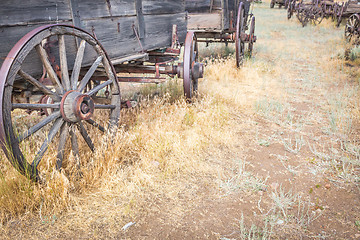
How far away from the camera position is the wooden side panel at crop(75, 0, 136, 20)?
2697 millimetres

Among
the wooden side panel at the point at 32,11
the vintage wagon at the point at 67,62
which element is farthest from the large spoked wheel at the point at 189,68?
the wooden side panel at the point at 32,11

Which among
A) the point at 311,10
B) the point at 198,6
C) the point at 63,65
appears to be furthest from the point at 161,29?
the point at 311,10

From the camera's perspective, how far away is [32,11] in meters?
2.22

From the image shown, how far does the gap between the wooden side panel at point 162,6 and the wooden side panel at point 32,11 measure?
1276 millimetres

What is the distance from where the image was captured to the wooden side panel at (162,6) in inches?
140

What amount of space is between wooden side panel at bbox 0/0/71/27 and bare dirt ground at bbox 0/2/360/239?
1.30 m

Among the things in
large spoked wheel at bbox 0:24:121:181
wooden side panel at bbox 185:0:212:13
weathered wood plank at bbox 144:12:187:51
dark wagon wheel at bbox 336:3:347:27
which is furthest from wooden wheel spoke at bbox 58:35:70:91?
dark wagon wheel at bbox 336:3:347:27

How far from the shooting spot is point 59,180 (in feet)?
7.31

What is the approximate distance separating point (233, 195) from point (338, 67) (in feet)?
21.1

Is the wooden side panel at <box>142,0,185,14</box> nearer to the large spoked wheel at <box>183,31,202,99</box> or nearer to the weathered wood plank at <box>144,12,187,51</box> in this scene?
the weathered wood plank at <box>144,12,187,51</box>

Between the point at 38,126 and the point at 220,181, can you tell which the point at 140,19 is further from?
the point at 220,181

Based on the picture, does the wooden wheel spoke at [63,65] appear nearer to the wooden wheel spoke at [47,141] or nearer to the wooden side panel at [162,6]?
the wooden wheel spoke at [47,141]

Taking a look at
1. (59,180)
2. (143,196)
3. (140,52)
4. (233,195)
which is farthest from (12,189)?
Result: (140,52)

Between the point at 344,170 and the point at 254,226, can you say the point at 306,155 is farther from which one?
the point at 254,226
